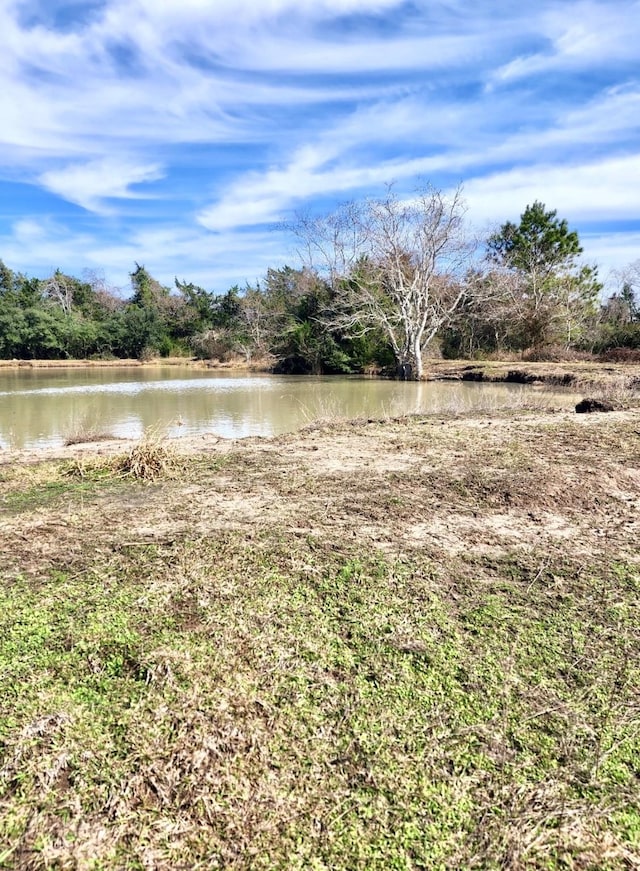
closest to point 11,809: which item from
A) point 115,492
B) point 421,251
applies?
point 115,492

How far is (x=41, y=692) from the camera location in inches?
77.2

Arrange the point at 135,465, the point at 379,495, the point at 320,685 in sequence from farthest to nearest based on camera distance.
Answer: the point at 135,465 → the point at 379,495 → the point at 320,685

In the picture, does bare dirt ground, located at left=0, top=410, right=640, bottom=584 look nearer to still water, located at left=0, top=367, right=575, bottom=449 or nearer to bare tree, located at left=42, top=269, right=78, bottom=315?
still water, located at left=0, top=367, right=575, bottom=449

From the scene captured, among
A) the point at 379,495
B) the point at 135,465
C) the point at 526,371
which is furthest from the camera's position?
the point at 526,371

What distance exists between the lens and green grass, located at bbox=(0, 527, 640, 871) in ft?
4.87

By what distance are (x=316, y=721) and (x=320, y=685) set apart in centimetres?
18

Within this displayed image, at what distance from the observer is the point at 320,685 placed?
6.76ft

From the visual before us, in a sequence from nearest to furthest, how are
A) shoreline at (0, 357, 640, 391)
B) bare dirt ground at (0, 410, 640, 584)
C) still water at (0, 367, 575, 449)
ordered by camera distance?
bare dirt ground at (0, 410, 640, 584)
still water at (0, 367, 575, 449)
shoreline at (0, 357, 640, 391)

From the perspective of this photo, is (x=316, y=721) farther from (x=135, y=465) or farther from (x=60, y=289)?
(x=60, y=289)

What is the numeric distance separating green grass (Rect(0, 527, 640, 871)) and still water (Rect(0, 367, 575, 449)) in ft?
20.7

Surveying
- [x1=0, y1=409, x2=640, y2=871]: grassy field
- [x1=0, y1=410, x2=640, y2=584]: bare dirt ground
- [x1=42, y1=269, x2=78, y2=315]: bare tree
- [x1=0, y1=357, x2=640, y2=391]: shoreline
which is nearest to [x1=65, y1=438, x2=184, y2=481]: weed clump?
[x1=0, y1=410, x2=640, y2=584]: bare dirt ground

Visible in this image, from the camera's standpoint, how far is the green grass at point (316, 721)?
58.4 inches

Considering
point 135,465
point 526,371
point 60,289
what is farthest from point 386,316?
point 60,289

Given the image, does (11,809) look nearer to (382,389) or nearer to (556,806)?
(556,806)
